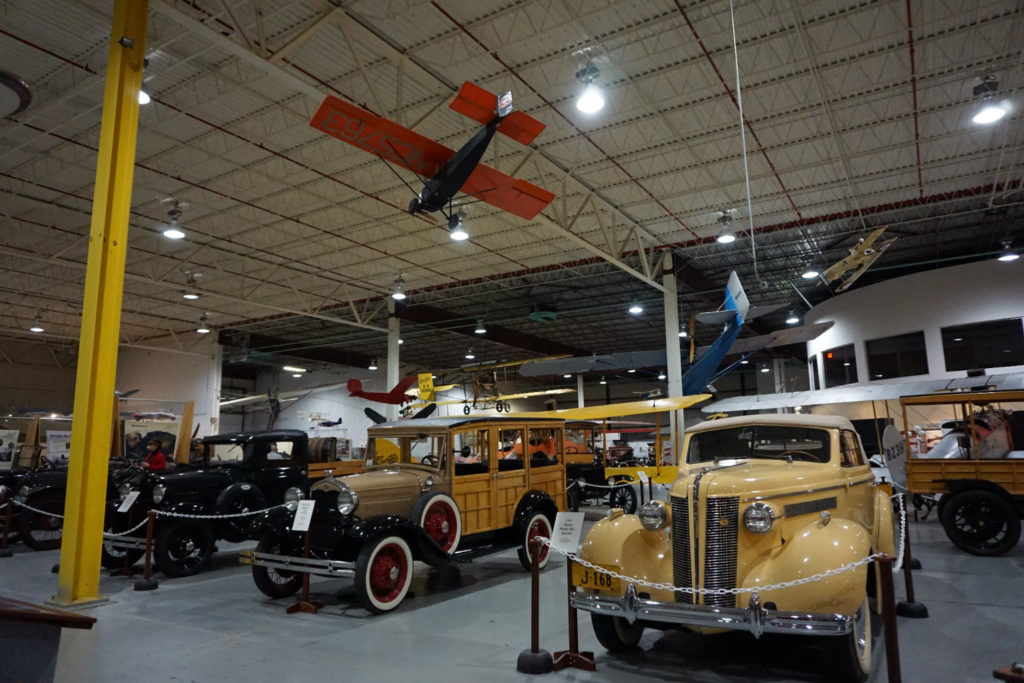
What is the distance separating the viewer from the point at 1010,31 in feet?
27.3

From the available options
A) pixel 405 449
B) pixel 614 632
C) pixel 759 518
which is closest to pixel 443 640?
pixel 614 632

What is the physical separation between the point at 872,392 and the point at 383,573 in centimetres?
1341

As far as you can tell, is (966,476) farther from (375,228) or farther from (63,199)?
(63,199)

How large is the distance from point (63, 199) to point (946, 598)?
16248mm

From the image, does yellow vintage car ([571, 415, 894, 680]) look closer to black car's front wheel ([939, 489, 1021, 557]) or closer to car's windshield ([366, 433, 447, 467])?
car's windshield ([366, 433, 447, 467])

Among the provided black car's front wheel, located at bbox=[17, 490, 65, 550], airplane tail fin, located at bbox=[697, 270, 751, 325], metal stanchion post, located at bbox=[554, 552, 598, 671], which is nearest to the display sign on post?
metal stanchion post, located at bbox=[554, 552, 598, 671]

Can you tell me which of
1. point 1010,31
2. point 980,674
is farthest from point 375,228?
point 980,674

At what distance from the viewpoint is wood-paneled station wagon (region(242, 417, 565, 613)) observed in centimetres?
591

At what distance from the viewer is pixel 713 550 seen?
4.00 m

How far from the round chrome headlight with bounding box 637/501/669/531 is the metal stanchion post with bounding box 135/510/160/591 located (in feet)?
18.4

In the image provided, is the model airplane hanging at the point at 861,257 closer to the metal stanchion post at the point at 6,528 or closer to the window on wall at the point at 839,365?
the window on wall at the point at 839,365

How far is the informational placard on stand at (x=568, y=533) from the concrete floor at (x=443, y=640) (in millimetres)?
788

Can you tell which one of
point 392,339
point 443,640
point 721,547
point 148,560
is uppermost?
point 392,339

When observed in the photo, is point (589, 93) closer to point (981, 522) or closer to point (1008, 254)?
point (981, 522)
